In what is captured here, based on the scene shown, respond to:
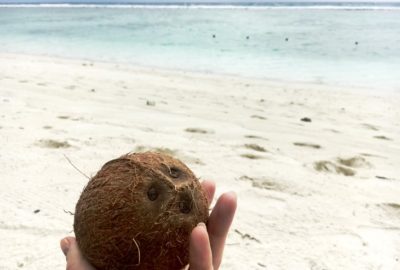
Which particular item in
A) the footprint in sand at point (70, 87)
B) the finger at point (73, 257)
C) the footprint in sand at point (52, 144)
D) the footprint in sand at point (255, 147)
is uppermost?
the finger at point (73, 257)

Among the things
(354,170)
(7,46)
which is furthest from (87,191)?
(7,46)

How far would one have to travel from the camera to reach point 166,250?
71.5 inches

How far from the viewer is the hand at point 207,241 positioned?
1740 mm

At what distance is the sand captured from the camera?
10.9 feet

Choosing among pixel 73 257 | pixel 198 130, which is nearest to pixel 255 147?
pixel 198 130

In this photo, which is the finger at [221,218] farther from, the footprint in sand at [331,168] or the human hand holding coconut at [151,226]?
the footprint in sand at [331,168]

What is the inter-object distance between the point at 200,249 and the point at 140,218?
0.88ft

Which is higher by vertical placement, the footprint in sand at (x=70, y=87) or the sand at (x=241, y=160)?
the sand at (x=241, y=160)

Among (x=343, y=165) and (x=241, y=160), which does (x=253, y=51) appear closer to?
(x=343, y=165)

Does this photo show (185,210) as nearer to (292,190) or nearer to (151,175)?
(151,175)

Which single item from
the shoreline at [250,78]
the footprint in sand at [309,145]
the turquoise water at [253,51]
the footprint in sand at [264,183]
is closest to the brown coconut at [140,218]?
the footprint in sand at [264,183]

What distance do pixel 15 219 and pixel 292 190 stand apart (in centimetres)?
239

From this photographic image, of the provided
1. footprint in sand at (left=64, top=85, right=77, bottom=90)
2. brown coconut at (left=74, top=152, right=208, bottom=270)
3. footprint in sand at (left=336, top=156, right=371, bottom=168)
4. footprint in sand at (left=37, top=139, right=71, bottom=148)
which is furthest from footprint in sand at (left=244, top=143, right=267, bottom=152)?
footprint in sand at (left=64, top=85, right=77, bottom=90)

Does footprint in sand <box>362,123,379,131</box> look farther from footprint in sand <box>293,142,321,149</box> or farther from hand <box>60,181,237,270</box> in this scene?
hand <box>60,181,237,270</box>
